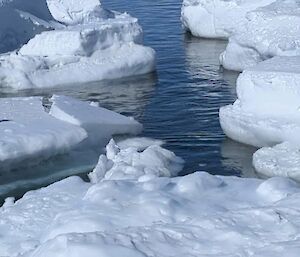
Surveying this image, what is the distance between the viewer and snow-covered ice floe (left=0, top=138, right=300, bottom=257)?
18.5 feet

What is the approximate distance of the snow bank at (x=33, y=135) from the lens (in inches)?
441

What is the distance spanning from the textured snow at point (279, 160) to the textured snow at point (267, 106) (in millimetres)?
183

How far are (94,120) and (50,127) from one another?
90 centimetres

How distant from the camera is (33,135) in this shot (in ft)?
37.7

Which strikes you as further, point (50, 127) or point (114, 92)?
point (114, 92)

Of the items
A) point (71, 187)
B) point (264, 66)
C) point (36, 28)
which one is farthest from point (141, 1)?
point (71, 187)

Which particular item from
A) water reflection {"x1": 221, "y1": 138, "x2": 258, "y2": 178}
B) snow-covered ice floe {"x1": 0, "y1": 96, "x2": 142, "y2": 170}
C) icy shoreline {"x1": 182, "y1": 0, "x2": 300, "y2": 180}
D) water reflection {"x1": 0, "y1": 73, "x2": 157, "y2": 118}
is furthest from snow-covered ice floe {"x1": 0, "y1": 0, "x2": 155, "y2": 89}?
water reflection {"x1": 221, "y1": 138, "x2": 258, "y2": 178}

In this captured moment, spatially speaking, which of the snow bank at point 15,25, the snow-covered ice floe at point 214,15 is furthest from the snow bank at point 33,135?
the snow-covered ice floe at point 214,15

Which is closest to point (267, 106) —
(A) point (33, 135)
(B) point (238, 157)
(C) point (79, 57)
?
(B) point (238, 157)

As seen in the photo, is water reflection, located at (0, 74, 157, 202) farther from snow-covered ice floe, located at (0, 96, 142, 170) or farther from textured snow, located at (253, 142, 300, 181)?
textured snow, located at (253, 142, 300, 181)

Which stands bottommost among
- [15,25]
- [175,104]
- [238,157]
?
[175,104]

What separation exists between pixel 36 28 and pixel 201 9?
523 centimetres

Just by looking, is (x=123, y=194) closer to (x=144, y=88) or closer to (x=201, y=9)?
(x=144, y=88)

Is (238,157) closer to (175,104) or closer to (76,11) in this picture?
(175,104)
